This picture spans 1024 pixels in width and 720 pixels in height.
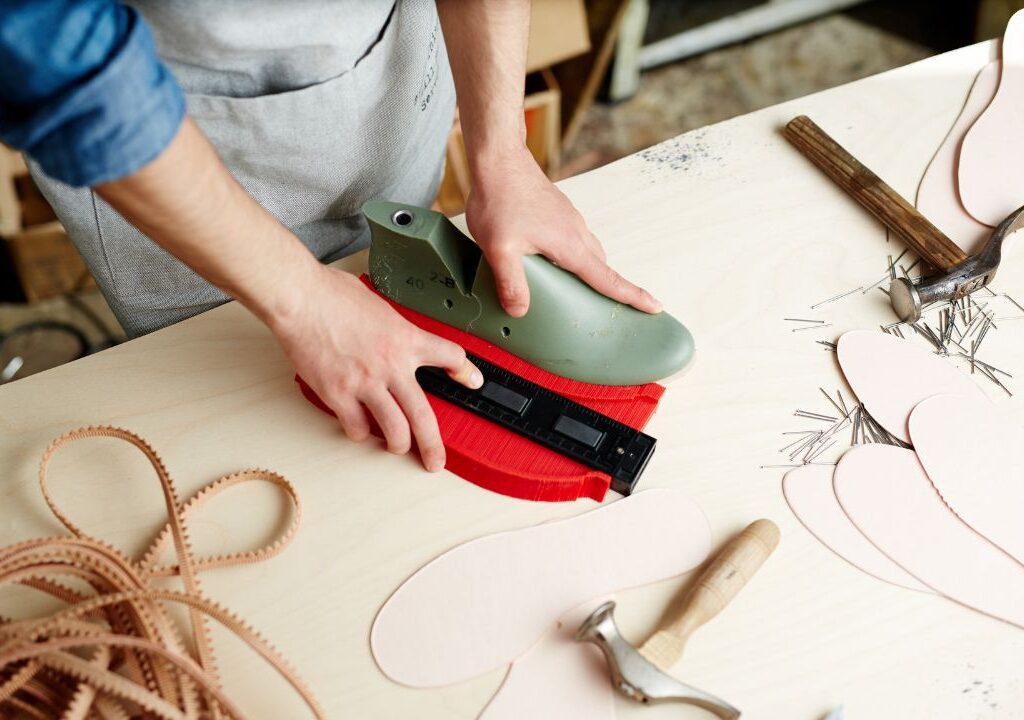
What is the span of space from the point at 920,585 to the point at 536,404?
17.8 inches

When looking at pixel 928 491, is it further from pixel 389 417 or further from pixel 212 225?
pixel 212 225

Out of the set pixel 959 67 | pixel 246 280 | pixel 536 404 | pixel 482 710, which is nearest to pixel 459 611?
pixel 482 710

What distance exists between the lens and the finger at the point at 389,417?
91 cm

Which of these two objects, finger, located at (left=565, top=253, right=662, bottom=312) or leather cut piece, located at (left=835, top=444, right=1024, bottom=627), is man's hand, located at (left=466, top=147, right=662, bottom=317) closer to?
finger, located at (left=565, top=253, right=662, bottom=312)

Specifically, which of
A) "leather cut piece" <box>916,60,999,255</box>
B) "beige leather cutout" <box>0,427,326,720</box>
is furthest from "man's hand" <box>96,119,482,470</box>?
"leather cut piece" <box>916,60,999,255</box>

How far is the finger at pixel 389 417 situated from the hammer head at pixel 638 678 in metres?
0.29

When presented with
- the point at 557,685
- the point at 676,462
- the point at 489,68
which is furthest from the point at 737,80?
the point at 557,685

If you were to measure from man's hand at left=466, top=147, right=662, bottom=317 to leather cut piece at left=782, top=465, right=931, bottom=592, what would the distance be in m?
0.26

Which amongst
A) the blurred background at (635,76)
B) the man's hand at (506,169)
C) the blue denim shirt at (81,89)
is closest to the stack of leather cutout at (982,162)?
the man's hand at (506,169)

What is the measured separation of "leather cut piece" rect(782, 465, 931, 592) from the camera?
865mm

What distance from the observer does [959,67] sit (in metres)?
1.30

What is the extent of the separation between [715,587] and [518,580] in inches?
7.9

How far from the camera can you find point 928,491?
3.00 feet

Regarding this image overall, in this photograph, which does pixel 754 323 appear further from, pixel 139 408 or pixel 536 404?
pixel 139 408
